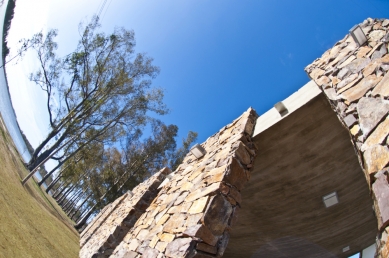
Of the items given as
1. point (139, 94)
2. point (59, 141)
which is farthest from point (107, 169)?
point (139, 94)

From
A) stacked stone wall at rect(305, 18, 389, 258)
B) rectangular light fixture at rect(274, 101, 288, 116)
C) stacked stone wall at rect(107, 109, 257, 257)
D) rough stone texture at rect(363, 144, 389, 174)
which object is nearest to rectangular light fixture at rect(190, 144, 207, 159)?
stacked stone wall at rect(107, 109, 257, 257)

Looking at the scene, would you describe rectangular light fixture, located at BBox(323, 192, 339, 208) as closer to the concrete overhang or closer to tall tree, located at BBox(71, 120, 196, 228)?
the concrete overhang

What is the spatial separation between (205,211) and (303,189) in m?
2.27

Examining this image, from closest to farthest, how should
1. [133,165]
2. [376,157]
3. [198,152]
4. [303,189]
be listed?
[376,157] < [303,189] < [198,152] < [133,165]

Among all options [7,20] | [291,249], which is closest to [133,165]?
[7,20]

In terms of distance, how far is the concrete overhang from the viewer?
3.06m

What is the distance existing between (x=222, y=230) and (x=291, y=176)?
179 centimetres

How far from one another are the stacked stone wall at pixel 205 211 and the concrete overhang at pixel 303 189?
1.74 ft

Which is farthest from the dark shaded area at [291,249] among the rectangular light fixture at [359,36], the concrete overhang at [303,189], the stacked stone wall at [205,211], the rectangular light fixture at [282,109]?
the rectangular light fixture at [359,36]

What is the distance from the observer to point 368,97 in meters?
1.96

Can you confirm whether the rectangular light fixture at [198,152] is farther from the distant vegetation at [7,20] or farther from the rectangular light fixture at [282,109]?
the distant vegetation at [7,20]

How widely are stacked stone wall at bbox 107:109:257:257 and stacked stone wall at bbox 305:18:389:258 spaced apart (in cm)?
120

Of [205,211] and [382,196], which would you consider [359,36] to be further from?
[205,211]

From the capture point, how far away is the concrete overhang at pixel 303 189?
10.0 ft
